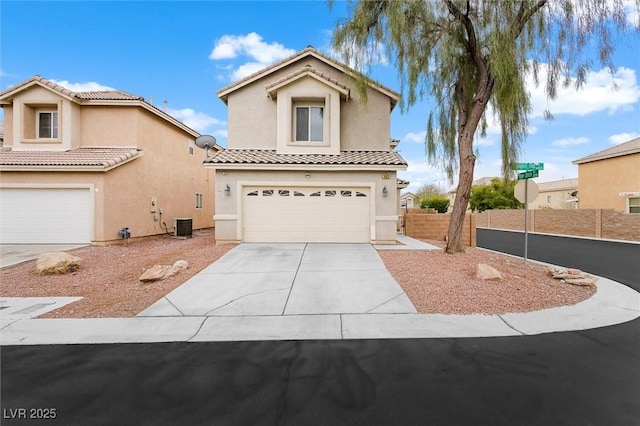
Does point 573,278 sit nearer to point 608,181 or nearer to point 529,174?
point 529,174

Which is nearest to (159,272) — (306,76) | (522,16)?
(306,76)

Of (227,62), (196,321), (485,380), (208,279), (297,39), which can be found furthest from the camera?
(227,62)

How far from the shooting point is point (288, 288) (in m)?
6.83

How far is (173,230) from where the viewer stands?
Answer: 16.5m

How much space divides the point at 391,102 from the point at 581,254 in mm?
10487

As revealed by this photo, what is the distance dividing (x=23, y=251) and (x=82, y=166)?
3.66 m

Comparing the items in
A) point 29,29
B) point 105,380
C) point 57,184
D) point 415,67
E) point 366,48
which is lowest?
point 105,380

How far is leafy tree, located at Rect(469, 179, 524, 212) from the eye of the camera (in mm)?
34281

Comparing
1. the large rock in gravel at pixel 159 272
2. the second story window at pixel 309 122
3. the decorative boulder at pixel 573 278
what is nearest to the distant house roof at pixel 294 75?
the second story window at pixel 309 122

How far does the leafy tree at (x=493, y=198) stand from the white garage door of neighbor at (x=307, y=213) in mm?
26170

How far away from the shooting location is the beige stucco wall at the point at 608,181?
848 inches

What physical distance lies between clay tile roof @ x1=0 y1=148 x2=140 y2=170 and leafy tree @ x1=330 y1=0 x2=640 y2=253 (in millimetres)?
10060

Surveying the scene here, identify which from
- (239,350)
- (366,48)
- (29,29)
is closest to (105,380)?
(239,350)

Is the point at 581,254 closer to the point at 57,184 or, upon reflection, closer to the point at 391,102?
the point at 391,102
